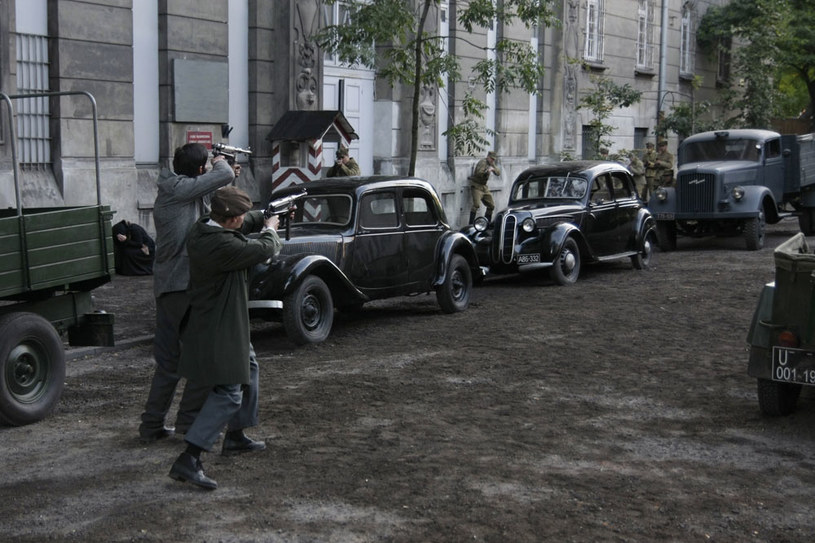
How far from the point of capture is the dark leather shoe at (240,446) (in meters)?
6.37

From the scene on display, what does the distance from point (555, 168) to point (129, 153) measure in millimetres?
6221

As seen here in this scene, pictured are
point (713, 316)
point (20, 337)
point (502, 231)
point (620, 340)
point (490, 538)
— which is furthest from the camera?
point (502, 231)

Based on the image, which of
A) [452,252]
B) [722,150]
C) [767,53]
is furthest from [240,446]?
[767,53]

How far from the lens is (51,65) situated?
15367 mm

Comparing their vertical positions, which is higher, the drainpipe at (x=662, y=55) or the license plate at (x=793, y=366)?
the drainpipe at (x=662, y=55)

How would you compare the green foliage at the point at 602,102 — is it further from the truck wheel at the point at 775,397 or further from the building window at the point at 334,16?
the truck wheel at the point at 775,397

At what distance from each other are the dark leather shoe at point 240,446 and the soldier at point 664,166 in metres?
19.9

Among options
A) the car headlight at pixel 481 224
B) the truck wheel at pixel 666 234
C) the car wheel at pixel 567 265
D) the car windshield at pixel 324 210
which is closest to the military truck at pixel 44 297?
the car windshield at pixel 324 210

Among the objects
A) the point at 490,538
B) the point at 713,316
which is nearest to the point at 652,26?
the point at 713,316

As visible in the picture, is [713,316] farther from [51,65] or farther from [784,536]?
[51,65]

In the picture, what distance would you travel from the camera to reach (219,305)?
582 cm

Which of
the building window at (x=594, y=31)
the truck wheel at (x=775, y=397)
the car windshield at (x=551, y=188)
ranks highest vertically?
the building window at (x=594, y=31)

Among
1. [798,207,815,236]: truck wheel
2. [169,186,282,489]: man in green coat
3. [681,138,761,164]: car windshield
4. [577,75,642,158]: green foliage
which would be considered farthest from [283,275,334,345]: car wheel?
[577,75,642,158]: green foliage

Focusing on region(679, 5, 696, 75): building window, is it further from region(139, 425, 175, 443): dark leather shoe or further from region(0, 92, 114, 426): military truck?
region(139, 425, 175, 443): dark leather shoe
